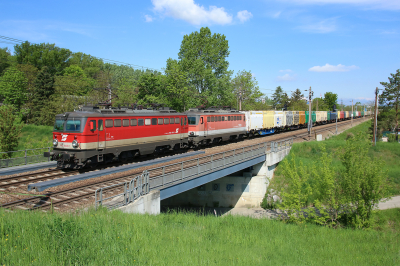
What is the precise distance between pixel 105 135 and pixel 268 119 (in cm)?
2964

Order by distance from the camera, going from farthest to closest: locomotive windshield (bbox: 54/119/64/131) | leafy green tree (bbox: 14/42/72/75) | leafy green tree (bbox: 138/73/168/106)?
leafy green tree (bbox: 14/42/72/75)
leafy green tree (bbox: 138/73/168/106)
locomotive windshield (bbox: 54/119/64/131)

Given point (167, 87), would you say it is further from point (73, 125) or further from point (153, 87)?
point (73, 125)

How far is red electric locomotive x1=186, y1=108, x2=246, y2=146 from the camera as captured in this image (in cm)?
2739

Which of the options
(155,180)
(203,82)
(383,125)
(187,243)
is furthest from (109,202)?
(383,125)

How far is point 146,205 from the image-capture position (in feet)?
46.0

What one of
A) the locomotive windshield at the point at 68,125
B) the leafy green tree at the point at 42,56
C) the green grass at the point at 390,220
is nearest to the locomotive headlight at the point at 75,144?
the locomotive windshield at the point at 68,125

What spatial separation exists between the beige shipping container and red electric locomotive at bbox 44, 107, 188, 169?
70.6ft

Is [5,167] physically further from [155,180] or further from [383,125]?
[383,125]

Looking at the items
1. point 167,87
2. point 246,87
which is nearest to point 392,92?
point 246,87

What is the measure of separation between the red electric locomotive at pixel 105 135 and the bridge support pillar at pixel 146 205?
5344 mm

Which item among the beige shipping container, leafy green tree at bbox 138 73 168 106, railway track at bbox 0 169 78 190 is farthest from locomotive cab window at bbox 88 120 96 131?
the beige shipping container

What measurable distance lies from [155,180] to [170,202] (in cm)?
1560

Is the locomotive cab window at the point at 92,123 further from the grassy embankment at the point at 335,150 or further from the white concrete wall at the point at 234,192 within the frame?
the grassy embankment at the point at 335,150

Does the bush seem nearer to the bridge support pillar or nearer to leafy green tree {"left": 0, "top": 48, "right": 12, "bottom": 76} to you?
the bridge support pillar
